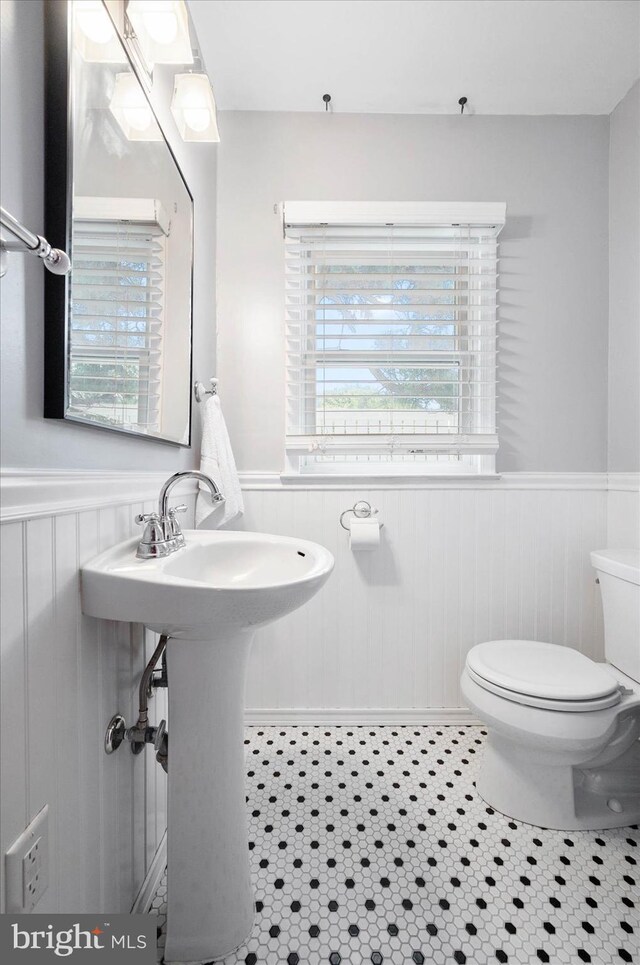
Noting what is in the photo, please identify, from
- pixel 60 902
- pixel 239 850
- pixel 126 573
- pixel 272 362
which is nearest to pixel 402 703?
pixel 239 850

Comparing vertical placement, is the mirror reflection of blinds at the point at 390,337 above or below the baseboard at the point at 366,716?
above

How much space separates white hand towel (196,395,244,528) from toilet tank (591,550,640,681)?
1298mm

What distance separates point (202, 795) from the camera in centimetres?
Result: 83

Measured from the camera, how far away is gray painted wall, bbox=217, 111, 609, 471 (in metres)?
1.62

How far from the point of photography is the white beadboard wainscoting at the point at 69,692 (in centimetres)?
56

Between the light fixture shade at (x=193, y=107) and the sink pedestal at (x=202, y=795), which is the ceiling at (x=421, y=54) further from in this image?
the sink pedestal at (x=202, y=795)

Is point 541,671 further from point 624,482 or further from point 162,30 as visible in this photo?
point 162,30

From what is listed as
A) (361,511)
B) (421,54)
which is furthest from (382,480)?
(421,54)

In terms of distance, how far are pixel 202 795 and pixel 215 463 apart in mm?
953

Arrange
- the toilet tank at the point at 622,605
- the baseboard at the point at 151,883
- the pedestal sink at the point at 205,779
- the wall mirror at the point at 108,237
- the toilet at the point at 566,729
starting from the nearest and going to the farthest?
the wall mirror at the point at 108,237 → the pedestal sink at the point at 205,779 → the baseboard at the point at 151,883 → the toilet at the point at 566,729 → the toilet tank at the point at 622,605

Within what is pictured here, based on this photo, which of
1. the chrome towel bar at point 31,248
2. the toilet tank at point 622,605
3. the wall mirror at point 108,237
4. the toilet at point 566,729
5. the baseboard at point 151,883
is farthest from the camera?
the toilet tank at point 622,605

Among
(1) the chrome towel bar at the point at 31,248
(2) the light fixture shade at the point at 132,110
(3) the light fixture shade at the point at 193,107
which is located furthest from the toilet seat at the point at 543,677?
(3) the light fixture shade at the point at 193,107

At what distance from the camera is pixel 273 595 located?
68cm

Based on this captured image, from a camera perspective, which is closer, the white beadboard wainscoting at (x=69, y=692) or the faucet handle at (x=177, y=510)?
the white beadboard wainscoting at (x=69, y=692)
